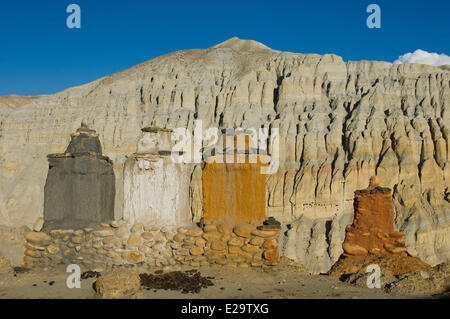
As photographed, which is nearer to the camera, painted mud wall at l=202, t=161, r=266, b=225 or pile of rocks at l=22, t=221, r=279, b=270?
pile of rocks at l=22, t=221, r=279, b=270

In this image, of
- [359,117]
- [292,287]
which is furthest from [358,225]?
[359,117]

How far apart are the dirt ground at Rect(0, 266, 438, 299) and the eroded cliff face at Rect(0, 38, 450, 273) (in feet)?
110

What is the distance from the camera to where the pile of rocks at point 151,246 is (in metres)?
9.03

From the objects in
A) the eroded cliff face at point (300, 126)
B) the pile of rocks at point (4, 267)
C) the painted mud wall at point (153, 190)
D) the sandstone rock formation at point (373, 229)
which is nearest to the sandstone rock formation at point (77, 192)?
the painted mud wall at point (153, 190)

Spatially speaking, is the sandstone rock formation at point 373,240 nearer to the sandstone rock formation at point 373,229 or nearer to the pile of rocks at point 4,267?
the sandstone rock formation at point 373,229

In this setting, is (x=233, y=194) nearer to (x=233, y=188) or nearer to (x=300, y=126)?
(x=233, y=188)

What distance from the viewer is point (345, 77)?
61.1 meters

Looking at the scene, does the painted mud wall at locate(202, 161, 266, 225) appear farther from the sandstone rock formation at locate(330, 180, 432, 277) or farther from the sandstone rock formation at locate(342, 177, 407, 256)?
the sandstone rock formation at locate(342, 177, 407, 256)

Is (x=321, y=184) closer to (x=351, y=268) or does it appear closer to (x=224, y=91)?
(x=224, y=91)

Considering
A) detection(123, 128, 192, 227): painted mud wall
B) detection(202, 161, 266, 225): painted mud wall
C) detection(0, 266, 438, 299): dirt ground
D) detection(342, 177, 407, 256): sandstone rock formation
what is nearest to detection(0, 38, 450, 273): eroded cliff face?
detection(342, 177, 407, 256): sandstone rock formation

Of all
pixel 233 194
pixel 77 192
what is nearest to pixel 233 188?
pixel 233 194

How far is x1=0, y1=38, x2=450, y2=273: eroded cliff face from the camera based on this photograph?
46938 millimetres

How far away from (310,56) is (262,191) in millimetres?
57183

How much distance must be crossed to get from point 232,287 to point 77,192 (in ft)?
13.3
